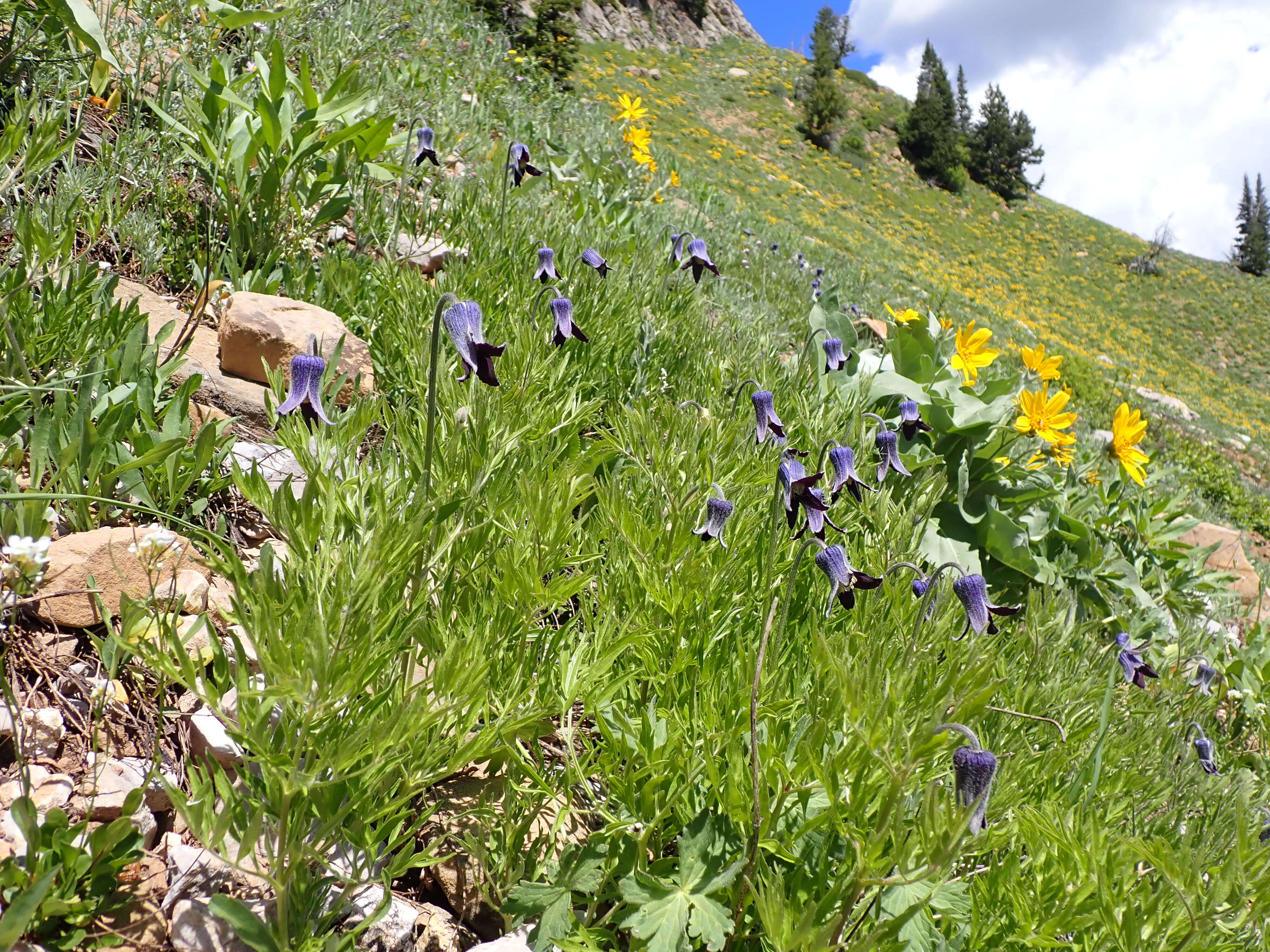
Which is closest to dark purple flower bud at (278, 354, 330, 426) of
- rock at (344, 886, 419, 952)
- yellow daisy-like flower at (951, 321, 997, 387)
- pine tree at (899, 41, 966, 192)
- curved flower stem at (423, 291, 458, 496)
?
curved flower stem at (423, 291, 458, 496)

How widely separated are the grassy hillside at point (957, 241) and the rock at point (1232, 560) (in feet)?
30.5

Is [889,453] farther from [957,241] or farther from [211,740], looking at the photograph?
[957,241]

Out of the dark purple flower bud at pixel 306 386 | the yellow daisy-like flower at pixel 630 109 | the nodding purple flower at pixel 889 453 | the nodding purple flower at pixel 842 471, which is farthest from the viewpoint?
the yellow daisy-like flower at pixel 630 109

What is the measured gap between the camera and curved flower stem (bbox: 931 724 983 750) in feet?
3.67

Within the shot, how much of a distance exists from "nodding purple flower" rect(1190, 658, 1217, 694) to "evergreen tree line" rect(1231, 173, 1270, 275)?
59.8 metres

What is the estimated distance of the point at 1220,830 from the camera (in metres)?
1.71

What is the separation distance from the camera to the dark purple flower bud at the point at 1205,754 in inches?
93.5

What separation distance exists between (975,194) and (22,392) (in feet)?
163

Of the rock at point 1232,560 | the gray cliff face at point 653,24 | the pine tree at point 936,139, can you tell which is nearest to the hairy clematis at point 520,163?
the rock at point 1232,560

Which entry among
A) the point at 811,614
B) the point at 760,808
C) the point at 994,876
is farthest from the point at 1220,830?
the point at 760,808

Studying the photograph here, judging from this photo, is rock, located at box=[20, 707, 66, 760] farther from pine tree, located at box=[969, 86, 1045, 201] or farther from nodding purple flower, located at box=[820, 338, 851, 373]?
pine tree, located at box=[969, 86, 1045, 201]

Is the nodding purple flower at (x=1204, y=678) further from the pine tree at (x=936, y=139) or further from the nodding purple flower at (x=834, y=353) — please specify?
the pine tree at (x=936, y=139)

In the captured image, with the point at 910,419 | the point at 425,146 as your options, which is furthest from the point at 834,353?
the point at 425,146

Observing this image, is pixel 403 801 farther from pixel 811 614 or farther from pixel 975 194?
pixel 975 194
